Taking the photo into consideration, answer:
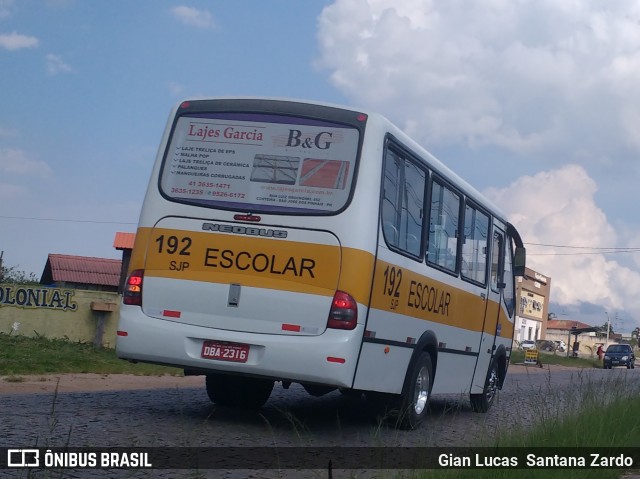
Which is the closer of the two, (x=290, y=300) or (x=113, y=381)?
(x=290, y=300)

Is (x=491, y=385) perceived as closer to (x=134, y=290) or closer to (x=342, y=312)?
(x=342, y=312)

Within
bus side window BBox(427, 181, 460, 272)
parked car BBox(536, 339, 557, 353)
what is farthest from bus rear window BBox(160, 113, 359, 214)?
parked car BBox(536, 339, 557, 353)

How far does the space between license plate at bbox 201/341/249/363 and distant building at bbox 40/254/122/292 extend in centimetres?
4087

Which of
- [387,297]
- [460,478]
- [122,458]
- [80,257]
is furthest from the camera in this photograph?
[80,257]

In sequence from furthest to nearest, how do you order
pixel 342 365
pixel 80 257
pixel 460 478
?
pixel 80 257 < pixel 342 365 < pixel 460 478

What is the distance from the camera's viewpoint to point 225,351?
8.80 m

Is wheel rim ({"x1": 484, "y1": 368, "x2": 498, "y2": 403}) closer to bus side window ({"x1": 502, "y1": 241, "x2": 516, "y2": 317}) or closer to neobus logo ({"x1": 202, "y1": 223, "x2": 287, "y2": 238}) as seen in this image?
bus side window ({"x1": 502, "y1": 241, "x2": 516, "y2": 317})

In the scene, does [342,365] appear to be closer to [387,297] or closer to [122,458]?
[387,297]

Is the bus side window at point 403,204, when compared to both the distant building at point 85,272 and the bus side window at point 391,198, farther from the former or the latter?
the distant building at point 85,272

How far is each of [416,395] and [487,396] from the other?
13.2 feet

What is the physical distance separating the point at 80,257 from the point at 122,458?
150 ft

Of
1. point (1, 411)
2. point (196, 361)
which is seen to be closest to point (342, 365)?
point (196, 361)

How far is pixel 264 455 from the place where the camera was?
780 centimetres

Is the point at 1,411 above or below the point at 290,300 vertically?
below
